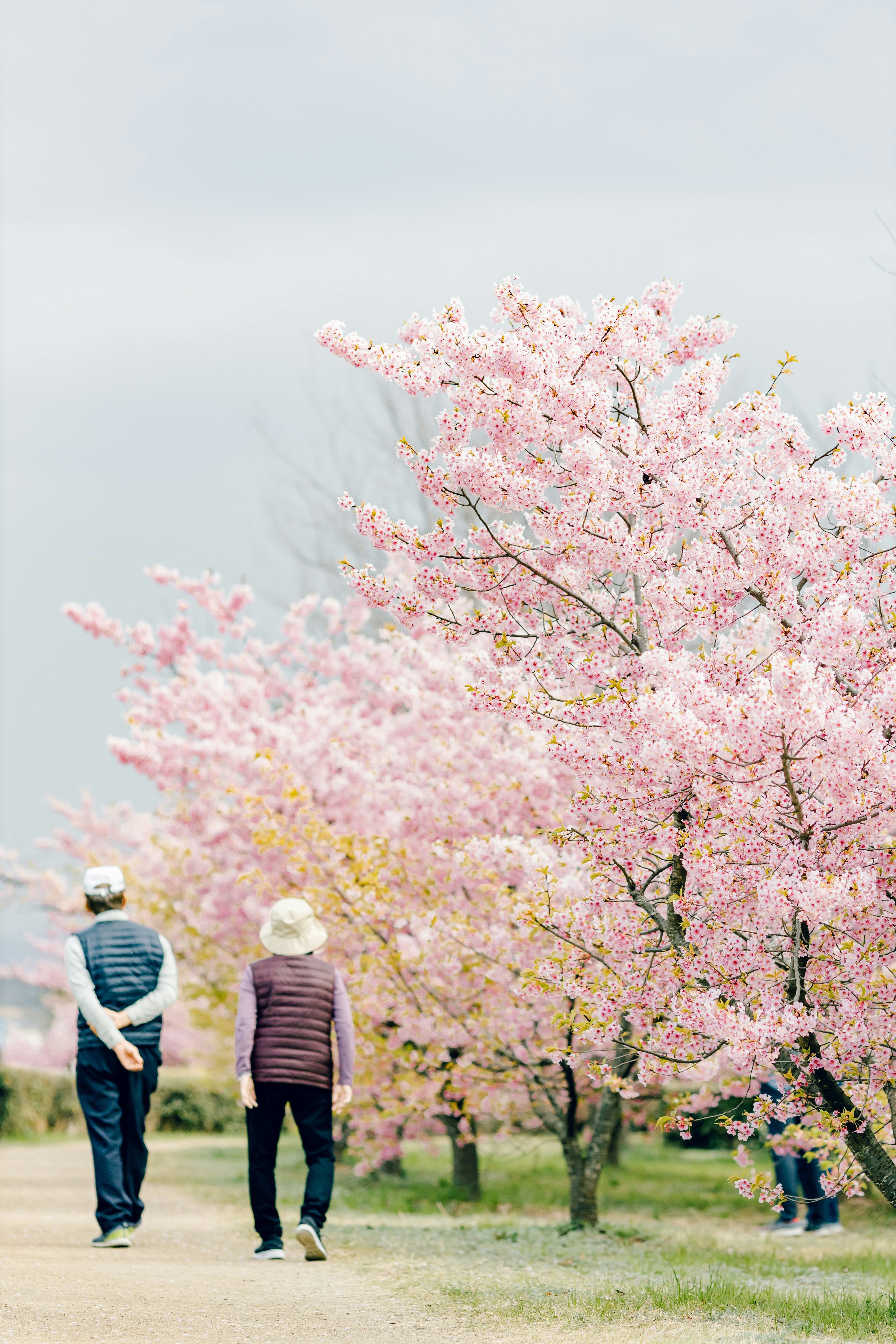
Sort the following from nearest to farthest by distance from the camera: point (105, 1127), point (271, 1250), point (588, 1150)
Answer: point (271, 1250) → point (105, 1127) → point (588, 1150)

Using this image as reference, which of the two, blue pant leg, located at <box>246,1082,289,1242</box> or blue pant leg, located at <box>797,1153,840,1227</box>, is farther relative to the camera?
blue pant leg, located at <box>797,1153,840,1227</box>

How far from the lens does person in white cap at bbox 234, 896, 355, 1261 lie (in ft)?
22.3

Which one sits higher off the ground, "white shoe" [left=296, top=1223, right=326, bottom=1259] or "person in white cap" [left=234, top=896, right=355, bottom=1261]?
"person in white cap" [left=234, top=896, right=355, bottom=1261]

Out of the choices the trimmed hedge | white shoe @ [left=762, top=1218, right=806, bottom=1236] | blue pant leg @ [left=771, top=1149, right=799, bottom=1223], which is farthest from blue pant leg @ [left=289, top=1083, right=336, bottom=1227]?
the trimmed hedge

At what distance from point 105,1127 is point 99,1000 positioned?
61 cm

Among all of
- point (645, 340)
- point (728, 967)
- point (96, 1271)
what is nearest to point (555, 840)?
point (728, 967)

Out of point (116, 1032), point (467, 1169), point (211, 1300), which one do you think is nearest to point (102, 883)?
point (116, 1032)

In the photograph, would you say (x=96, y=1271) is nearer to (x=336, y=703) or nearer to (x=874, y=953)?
(x=874, y=953)

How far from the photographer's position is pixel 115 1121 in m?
7.05

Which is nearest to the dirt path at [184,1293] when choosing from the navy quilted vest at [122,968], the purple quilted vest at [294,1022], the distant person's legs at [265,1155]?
the distant person's legs at [265,1155]

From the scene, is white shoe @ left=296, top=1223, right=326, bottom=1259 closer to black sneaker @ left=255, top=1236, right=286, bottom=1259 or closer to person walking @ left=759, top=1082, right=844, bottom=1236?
black sneaker @ left=255, top=1236, right=286, bottom=1259

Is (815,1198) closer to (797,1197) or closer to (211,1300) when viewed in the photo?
(797,1197)

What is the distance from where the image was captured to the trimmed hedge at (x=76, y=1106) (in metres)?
17.9

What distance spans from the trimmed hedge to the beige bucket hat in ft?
33.3
